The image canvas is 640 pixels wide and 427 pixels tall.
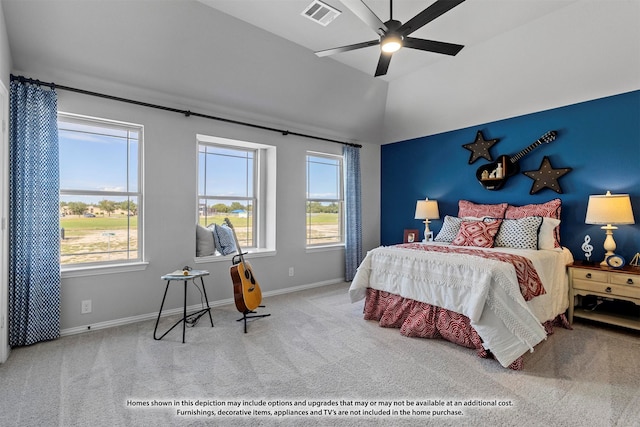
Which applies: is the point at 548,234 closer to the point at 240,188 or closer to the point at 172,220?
the point at 240,188

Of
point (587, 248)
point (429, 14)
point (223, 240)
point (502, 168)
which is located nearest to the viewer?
point (429, 14)

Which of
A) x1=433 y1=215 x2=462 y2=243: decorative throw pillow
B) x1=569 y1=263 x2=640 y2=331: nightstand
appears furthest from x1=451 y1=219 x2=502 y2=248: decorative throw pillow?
x1=569 y1=263 x2=640 y2=331: nightstand

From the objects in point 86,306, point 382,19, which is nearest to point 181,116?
point 86,306

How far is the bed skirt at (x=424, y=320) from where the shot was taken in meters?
2.73

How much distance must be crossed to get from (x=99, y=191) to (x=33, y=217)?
629 mm

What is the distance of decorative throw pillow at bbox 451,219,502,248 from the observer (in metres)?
3.75

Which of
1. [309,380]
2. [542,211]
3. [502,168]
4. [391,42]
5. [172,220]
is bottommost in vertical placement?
[309,380]

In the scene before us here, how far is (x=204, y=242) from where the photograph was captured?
13.0 ft

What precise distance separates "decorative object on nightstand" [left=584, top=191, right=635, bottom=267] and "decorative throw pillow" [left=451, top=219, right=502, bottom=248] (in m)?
0.88

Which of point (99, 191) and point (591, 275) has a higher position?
point (99, 191)

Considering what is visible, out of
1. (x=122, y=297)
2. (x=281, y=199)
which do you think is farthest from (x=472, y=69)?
(x=122, y=297)

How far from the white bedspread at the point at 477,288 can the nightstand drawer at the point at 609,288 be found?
0.92 feet

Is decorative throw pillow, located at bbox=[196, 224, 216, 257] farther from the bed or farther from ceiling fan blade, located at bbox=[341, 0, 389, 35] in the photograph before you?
ceiling fan blade, located at bbox=[341, 0, 389, 35]

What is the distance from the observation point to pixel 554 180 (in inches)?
153
